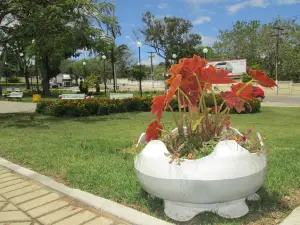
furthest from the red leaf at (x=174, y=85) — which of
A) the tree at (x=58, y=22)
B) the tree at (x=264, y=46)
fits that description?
the tree at (x=264, y=46)

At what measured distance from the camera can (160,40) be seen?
5519cm

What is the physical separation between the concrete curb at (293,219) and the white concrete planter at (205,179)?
1.18 ft

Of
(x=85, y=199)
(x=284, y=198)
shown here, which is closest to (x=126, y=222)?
(x=85, y=199)

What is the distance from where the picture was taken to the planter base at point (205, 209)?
3.09 meters

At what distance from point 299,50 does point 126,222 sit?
161 ft

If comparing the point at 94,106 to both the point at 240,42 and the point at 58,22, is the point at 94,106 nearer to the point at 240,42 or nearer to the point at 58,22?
the point at 58,22

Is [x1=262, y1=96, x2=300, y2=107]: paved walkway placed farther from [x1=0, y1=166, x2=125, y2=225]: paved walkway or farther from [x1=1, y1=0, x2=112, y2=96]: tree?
[x1=0, y1=166, x2=125, y2=225]: paved walkway

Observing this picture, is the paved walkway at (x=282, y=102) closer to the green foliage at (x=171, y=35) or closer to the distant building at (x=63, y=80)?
the green foliage at (x=171, y=35)

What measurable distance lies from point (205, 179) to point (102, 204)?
4.14 feet

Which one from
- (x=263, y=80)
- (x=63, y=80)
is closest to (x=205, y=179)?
(x=263, y=80)

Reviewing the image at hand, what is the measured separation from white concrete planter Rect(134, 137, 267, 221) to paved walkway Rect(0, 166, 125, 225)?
61 centimetres

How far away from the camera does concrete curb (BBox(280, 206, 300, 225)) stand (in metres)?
2.95

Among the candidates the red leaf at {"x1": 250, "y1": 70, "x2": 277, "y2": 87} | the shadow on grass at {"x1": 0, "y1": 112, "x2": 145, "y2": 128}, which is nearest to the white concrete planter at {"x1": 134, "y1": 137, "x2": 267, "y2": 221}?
the red leaf at {"x1": 250, "y1": 70, "x2": 277, "y2": 87}

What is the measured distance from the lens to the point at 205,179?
2.84 meters
